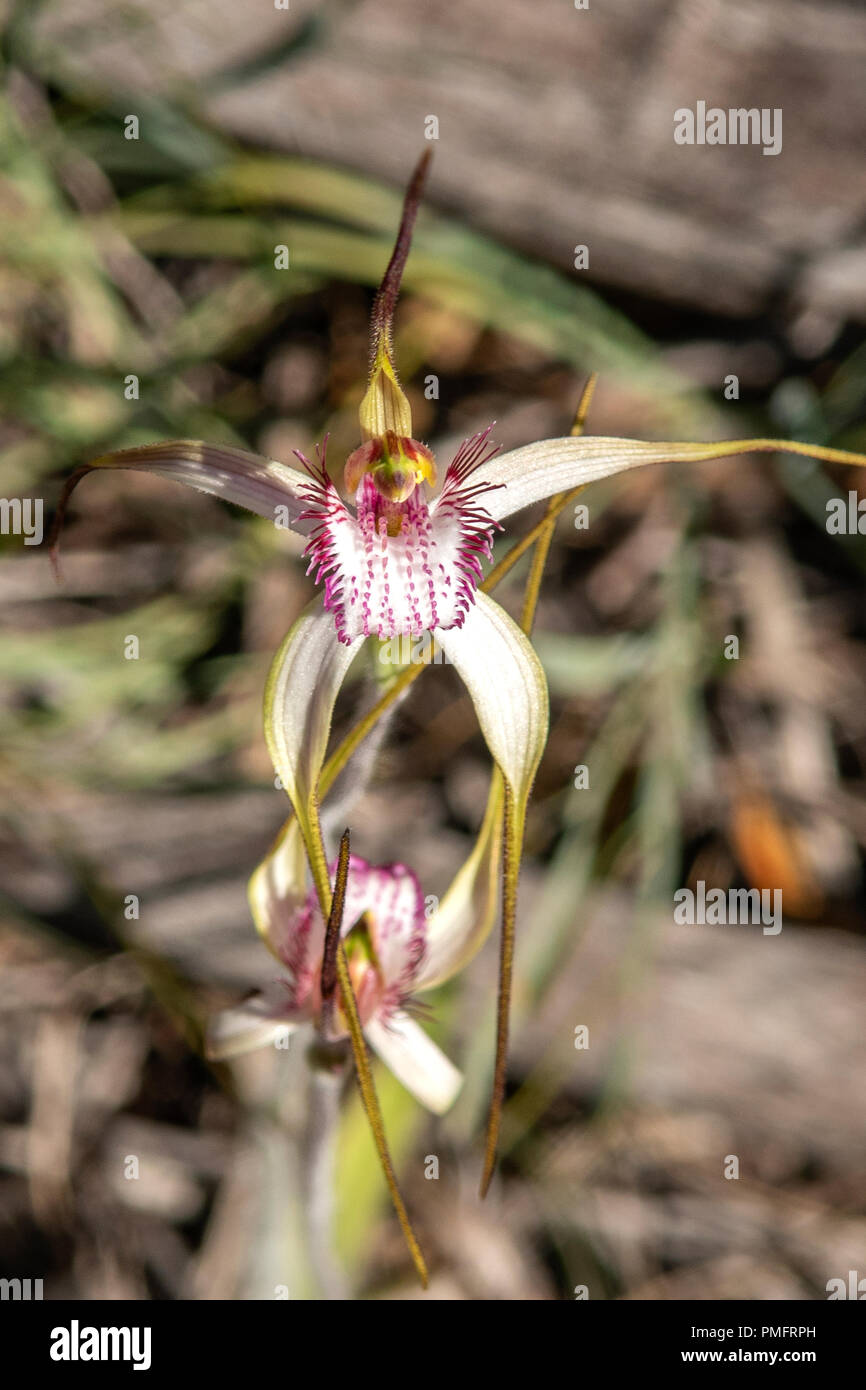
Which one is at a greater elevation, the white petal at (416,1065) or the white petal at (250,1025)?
the white petal at (250,1025)

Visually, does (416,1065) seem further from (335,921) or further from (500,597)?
(500,597)

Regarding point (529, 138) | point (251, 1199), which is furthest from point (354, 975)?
point (529, 138)

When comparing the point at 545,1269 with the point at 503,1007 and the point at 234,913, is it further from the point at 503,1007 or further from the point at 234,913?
the point at 503,1007

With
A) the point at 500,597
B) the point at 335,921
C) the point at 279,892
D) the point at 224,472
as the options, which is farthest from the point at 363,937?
the point at 500,597

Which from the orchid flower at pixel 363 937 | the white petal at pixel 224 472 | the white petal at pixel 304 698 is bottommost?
the orchid flower at pixel 363 937

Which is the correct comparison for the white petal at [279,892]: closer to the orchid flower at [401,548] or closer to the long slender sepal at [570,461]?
the orchid flower at [401,548]

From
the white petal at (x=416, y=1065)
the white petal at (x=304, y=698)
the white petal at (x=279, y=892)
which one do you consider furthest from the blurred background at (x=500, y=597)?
the white petal at (x=304, y=698)
